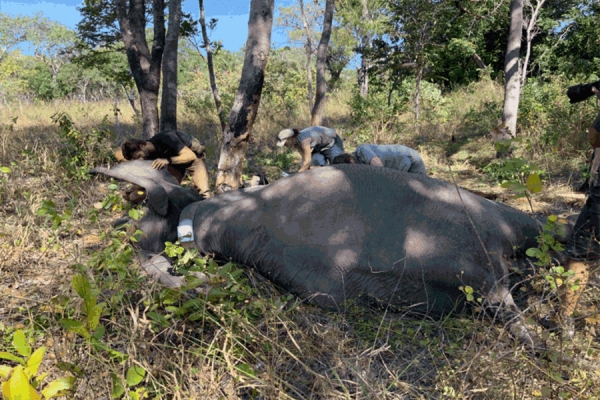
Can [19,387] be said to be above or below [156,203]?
below

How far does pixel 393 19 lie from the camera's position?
A: 10.6m

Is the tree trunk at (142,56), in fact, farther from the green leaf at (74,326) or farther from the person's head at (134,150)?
the green leaf at (74,326)

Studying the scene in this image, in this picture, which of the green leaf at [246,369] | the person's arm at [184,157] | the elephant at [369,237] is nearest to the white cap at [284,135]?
the person's arm at [184,157]

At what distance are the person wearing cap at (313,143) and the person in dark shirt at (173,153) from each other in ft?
3.45

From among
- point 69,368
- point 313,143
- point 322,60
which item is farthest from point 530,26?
point 69,368

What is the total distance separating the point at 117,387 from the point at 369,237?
1534 millimetres

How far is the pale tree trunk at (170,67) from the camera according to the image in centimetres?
551

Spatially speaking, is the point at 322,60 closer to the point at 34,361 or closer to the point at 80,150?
the point at 80,150

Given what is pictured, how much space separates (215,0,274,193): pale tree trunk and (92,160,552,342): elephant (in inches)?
59.1

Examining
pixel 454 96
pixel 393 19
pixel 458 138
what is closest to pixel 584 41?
pixel 454 96

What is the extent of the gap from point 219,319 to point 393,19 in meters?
10.7

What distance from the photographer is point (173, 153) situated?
172 inches

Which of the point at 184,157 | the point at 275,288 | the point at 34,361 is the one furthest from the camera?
the point at 184,157

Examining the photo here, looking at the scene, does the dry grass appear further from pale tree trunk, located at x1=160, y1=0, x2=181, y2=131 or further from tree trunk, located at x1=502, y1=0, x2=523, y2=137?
tree trunk, located at x1=502, y1=0, x2=523, y2=137
